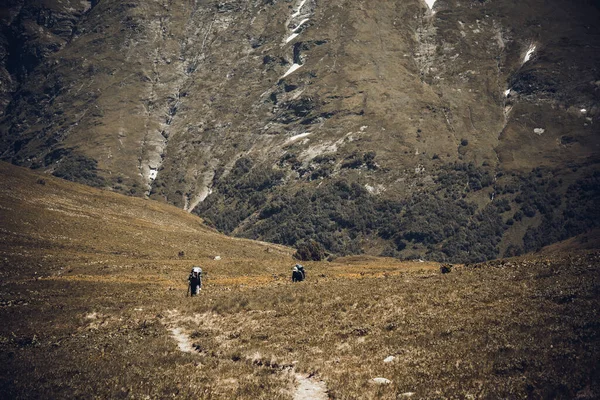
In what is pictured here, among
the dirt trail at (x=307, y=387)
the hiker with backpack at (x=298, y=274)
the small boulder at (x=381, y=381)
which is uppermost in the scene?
the hiker with backpack at (x=298, y=274)

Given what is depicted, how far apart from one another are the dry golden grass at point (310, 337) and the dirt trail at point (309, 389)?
36cm

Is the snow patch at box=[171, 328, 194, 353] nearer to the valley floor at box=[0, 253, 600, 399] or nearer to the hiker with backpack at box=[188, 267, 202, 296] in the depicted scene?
the valley floor at box=[0, 253, 600, 399]

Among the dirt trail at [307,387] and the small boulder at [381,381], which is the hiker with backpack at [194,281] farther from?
the small boulder at [381,381]

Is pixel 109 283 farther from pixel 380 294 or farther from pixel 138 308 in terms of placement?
pixel 380 294

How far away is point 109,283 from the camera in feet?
148

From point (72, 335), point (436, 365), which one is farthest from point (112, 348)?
point (436, 365)

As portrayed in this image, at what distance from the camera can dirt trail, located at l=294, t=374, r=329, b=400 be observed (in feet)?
54.6

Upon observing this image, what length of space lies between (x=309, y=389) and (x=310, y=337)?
644 cm

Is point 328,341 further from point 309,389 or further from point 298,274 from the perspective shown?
point 298,274

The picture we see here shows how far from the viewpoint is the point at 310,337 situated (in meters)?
23.9

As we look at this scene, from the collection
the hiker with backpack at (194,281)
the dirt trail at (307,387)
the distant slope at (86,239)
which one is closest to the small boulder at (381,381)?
the dirt trail at (307,387)

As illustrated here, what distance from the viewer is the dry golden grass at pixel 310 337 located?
52.2ft

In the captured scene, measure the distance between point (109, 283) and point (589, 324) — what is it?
4100 cm

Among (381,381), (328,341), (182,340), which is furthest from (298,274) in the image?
(381,381)
